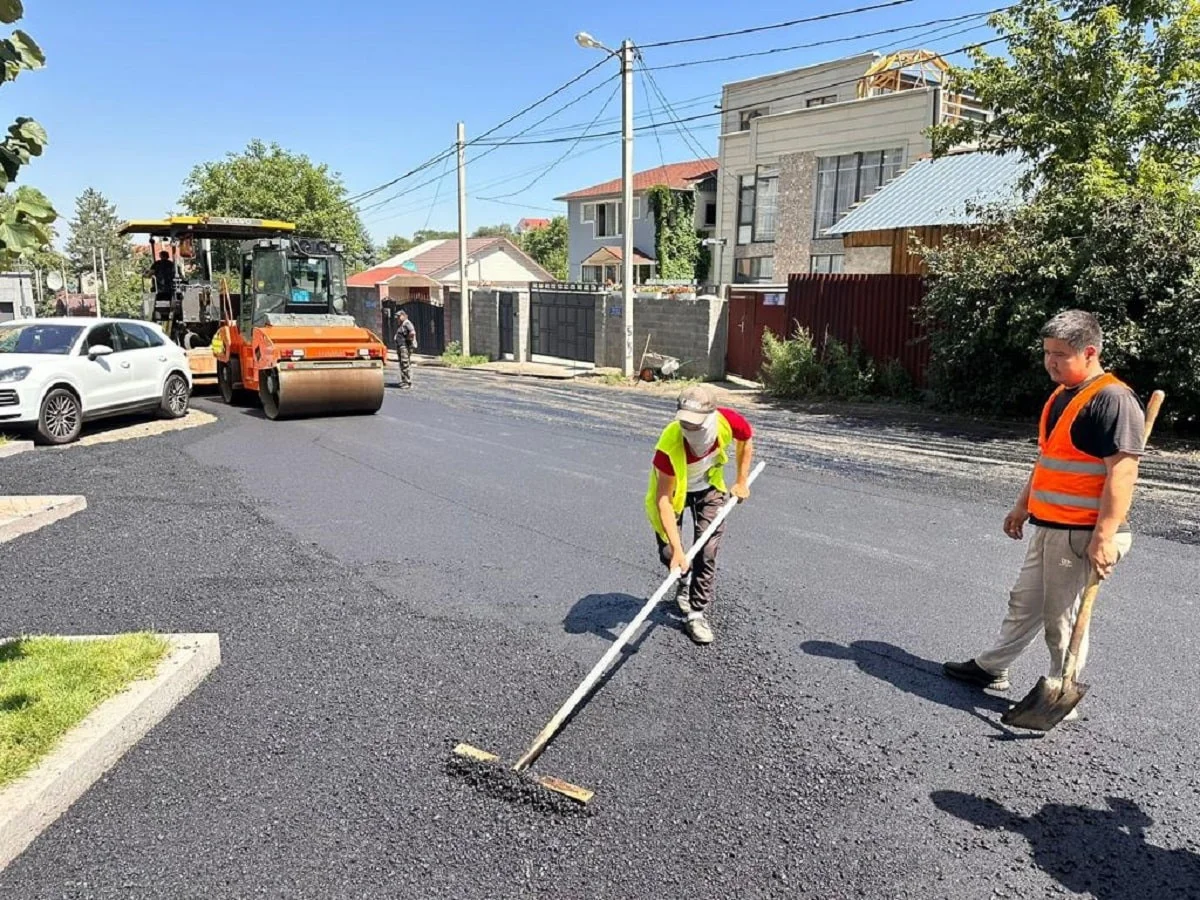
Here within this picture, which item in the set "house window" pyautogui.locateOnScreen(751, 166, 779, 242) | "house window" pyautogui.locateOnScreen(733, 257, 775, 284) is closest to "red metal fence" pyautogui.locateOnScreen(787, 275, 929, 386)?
"house window" pyautogui.locateOnScreen(733, 257, 775, 284)

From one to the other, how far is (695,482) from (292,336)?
364 inches

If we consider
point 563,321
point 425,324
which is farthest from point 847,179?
point 425,324

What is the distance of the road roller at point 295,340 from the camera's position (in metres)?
12.2

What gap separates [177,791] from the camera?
336 centimetres

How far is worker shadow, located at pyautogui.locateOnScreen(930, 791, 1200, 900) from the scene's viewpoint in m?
2.87

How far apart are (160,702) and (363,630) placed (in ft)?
3.89

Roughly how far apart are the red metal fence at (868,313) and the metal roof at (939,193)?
5.38 ft

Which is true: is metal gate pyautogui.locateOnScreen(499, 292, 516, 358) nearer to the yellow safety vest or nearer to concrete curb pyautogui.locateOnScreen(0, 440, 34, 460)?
concrete curb pyautogui.locateOnScreen(0, 440, 34, 460)

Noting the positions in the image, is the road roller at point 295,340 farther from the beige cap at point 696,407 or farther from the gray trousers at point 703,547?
the beige cap at point 696,407

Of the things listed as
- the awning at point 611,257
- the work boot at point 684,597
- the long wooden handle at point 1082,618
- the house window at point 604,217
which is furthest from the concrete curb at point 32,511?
the house window at point 604,217

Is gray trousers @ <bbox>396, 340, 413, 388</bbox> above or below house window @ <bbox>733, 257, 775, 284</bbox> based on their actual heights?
below

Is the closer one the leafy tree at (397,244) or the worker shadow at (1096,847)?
the worker shadow at (1096,847)

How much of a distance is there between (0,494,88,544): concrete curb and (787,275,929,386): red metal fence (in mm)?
11106

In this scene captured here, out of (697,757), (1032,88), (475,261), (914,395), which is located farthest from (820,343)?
(475,261)
